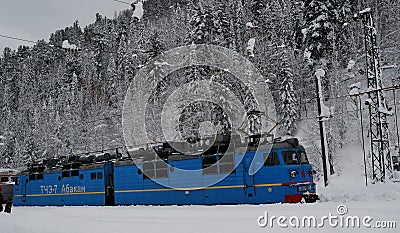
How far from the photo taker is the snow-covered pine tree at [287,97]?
49.3 metres

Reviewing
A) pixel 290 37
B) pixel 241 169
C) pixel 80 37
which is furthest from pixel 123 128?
pixel 80 37

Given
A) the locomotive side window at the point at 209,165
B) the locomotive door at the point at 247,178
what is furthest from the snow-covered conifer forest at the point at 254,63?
the locomotive door at the point at 247,178

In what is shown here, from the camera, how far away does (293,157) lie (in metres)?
17.4

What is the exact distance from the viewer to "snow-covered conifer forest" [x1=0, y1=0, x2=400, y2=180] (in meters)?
43.7

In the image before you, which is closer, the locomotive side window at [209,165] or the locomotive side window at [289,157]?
the locomotive side window at [289,157]

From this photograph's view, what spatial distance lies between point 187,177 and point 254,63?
38234mm

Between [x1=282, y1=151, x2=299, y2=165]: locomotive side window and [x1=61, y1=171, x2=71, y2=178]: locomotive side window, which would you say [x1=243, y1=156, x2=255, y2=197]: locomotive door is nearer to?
[x1=282, y1=151, x2=299, y2=165]: locomotive side window

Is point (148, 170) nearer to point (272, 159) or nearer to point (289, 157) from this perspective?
point (272, 159)

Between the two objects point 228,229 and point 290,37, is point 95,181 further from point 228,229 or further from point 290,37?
point 290,37

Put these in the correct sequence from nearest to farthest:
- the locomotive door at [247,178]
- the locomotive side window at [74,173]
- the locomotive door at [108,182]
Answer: the locomotive door at [247,178]
the locomotive door at [108,182]
the locomotive side window at [74,173]

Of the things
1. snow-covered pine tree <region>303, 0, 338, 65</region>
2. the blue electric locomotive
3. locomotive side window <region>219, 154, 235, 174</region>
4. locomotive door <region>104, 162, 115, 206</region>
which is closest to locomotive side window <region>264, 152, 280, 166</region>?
the blue electric locomotive

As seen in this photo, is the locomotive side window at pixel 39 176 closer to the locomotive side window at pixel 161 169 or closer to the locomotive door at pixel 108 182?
the locomotive door at pixel 108 182

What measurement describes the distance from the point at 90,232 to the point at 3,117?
326 ft

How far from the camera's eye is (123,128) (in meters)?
59.3
